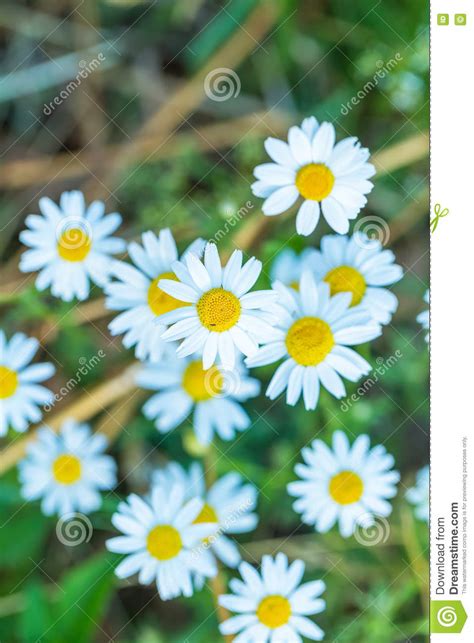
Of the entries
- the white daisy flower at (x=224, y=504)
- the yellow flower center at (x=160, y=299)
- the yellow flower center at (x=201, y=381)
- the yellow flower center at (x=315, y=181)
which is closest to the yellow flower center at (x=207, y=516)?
the white daisy flower at (x=224, y=504)

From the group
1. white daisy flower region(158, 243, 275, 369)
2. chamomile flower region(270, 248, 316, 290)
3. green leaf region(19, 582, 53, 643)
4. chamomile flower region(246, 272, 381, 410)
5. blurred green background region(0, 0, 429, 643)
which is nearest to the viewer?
white daisy flower region(158, 243, 275, 369)

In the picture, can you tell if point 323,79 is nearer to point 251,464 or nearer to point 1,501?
point 251,464

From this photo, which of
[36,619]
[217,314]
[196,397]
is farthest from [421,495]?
[36,619]

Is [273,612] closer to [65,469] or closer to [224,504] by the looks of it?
[224,504]

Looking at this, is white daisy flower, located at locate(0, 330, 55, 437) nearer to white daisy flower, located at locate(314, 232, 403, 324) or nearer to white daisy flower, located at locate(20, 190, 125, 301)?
white daisy flower, located at locate(20, 190, 125, 301)

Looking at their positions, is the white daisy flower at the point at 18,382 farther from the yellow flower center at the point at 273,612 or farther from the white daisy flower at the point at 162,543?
the yellow flower center at the point at 273,612

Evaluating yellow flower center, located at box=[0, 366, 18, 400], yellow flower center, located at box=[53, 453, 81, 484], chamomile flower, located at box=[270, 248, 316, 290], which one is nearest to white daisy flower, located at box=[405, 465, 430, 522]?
chamomile flower, located at box=[270, 248, 316, 290]

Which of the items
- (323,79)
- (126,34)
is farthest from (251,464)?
(126,34)
